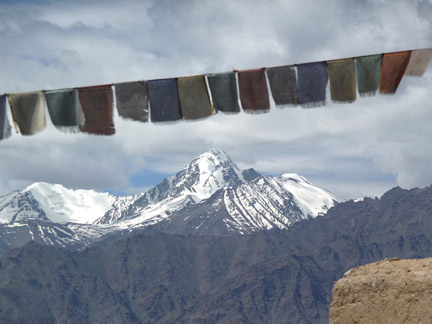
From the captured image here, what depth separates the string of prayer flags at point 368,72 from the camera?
1994 cm

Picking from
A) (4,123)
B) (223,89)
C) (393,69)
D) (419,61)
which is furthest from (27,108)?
(419,61)

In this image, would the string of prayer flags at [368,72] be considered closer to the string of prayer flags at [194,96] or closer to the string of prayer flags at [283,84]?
the string of prayer flags at [283,84]

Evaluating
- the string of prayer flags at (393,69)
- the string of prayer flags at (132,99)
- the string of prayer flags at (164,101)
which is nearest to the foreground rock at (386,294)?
the string of prayer flags at (393,69)

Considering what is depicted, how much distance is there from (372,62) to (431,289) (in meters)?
7.46

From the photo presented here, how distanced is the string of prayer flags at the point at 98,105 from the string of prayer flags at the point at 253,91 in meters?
3.55

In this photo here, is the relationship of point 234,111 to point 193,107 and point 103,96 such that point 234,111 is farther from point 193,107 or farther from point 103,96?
point 103,96

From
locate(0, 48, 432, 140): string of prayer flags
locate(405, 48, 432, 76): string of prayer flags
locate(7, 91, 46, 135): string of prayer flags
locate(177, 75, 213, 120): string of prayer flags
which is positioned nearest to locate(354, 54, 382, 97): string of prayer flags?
locate(0, 48, 432, 140): string of prayer flags

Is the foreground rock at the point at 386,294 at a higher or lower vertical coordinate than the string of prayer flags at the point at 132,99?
lower

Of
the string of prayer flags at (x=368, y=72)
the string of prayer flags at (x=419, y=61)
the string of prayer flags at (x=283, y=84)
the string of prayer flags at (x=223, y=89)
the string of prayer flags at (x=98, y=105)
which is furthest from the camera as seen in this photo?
the string of prayer flags at (x=98, y=105)

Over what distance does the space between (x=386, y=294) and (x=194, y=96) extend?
7931 mm

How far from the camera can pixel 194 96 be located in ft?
67.2

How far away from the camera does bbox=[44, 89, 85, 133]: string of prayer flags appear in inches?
798

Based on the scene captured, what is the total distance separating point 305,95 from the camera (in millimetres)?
A: 20484

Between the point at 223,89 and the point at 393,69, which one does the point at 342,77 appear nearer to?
the point at 393,69
